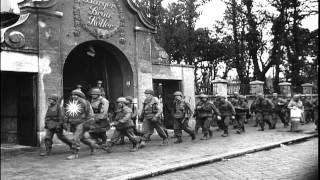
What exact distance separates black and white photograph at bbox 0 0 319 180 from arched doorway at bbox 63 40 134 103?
40 millimetres

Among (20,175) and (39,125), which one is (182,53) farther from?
(20,175)

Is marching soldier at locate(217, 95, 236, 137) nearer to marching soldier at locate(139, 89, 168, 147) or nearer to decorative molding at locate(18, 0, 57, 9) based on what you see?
marching soldier at locate(139, 89, 168, 147)

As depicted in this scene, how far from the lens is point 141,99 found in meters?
13.4

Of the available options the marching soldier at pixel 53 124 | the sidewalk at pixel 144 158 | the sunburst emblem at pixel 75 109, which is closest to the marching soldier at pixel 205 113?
the sidewalk at pixel 144 158

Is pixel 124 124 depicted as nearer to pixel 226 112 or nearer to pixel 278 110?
pixel 226 112

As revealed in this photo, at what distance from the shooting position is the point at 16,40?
832cm

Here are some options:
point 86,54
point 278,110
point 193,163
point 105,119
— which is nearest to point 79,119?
point 105,119

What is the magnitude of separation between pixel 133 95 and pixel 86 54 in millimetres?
2417

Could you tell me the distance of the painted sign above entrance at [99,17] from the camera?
11.4 m

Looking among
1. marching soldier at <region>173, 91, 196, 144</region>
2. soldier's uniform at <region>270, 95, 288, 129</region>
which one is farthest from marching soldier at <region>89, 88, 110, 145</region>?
soldier's uniform at <region>270, 95, 288, 129</region>

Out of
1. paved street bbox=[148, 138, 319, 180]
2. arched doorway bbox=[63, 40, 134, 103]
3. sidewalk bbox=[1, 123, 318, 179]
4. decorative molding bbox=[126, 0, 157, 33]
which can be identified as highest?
decorative molding bbox=[126, 0, 157, 33]

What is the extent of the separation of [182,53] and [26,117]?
14.0 metres

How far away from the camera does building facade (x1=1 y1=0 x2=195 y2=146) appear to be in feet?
31.0

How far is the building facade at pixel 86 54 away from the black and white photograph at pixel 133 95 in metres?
0.04
